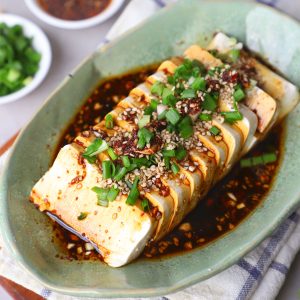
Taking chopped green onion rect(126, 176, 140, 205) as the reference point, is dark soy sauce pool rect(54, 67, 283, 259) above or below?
below

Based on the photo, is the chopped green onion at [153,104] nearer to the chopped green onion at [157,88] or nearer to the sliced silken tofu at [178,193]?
the chopped green onion at [157,88]

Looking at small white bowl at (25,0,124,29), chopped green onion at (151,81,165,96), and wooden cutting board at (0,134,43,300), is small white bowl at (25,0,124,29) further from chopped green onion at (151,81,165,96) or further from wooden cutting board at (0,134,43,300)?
wooden cutting board at (0,134,43,300)

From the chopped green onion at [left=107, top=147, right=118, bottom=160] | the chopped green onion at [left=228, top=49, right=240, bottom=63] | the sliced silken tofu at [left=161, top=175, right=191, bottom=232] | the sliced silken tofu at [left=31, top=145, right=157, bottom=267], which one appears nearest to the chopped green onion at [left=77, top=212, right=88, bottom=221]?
the sliced silken tofu at [left=31, top=145, right=157, bottom=267]

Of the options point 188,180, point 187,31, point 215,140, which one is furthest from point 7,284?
point 187,31

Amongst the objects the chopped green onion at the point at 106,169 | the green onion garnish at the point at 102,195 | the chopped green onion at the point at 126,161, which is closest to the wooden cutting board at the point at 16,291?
the green onion garnish at the point at 102,195

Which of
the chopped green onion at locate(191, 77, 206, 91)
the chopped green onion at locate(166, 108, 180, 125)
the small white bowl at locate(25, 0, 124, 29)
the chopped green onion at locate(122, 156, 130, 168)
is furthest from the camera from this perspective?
the small white bowl at locate(25, 0, 124, 29)

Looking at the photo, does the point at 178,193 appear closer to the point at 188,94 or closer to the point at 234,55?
the point at 188,94
